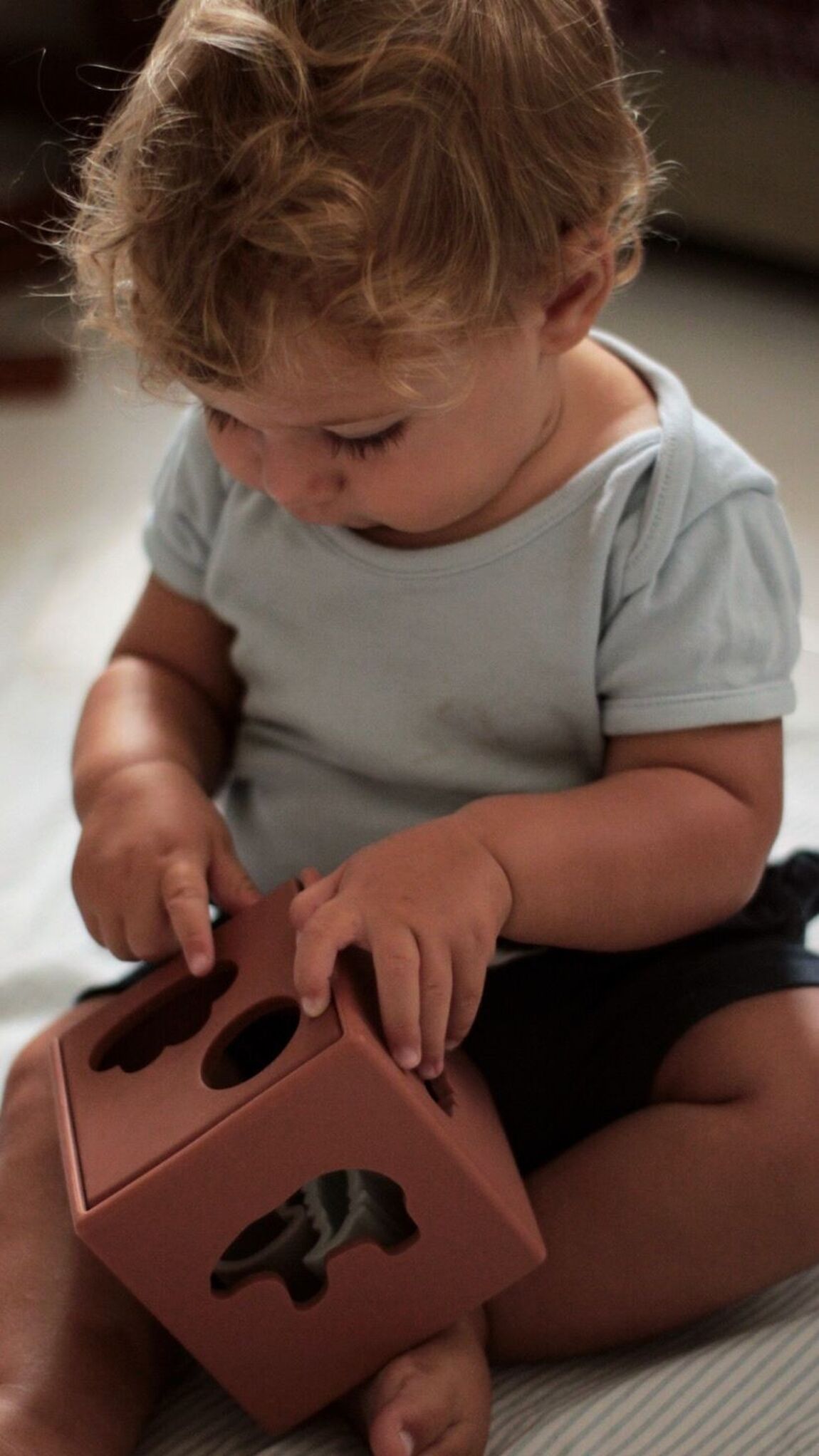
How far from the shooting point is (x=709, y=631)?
673mm

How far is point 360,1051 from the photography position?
21.3 inches

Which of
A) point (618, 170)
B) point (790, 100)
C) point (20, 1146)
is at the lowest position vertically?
point (790, 100)

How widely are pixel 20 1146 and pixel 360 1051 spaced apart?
228 millimetres

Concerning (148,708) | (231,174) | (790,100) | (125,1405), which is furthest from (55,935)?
(790,100)

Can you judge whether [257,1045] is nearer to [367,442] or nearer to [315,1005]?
[315,1005]

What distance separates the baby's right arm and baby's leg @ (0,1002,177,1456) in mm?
102

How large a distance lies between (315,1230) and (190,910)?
0.45 feet

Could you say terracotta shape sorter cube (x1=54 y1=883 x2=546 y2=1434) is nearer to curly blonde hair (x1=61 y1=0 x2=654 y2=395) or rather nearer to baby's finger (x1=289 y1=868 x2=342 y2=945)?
baby's finger (x1=289 y1=868 x2=342 y2=945)

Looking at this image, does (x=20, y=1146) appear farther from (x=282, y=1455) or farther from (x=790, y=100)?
(x=790, y=100)

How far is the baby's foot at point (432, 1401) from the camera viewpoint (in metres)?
0.58

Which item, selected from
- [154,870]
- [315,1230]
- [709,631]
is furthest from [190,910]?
[709,631]

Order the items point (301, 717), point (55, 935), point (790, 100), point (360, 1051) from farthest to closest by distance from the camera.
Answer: point (790, 100)
point (55, 935)
point (301, 717)
point (360, 1051)

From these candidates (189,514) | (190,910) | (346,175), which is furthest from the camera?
(189,514)

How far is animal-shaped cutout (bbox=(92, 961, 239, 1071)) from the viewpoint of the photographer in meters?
0.66
